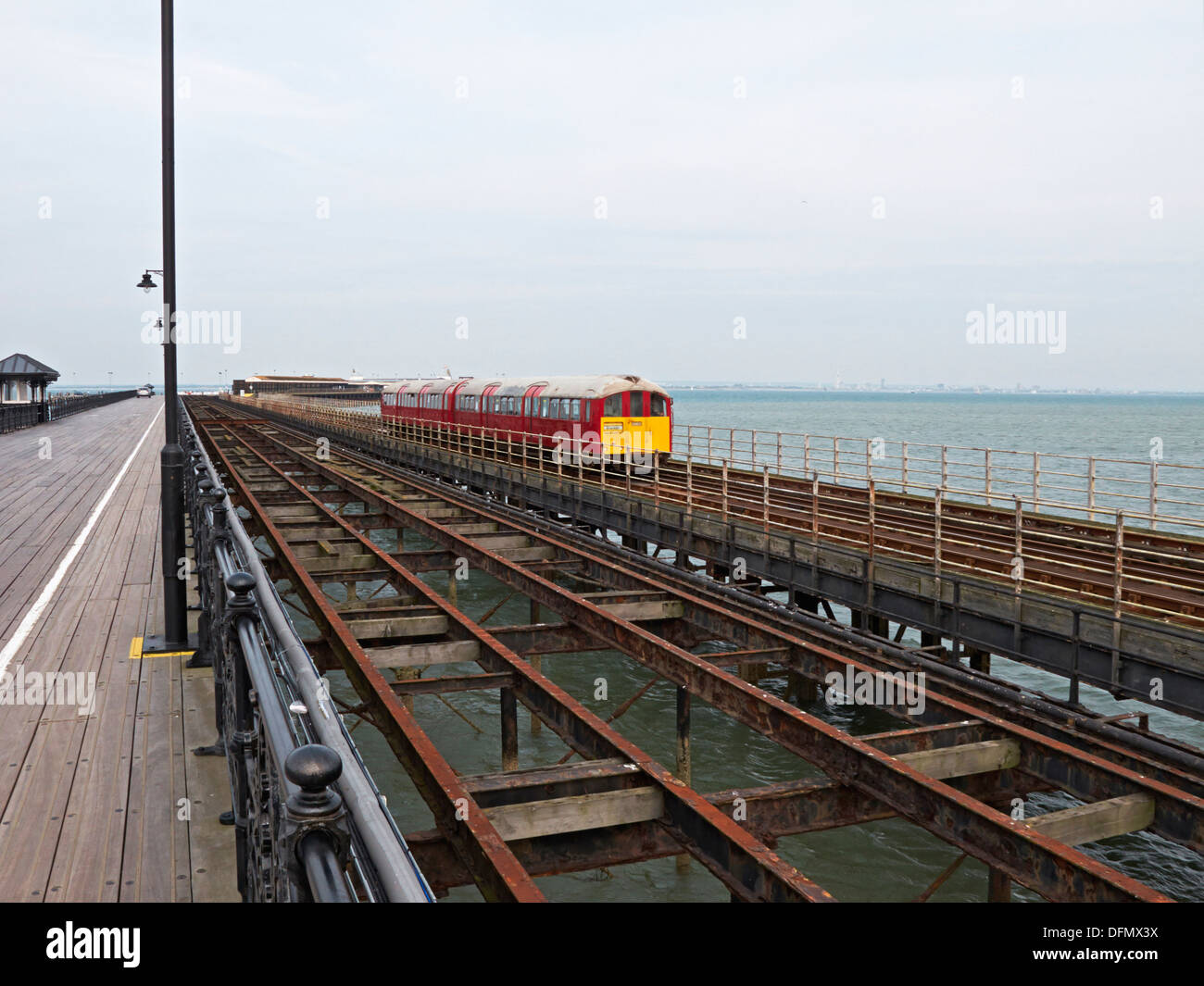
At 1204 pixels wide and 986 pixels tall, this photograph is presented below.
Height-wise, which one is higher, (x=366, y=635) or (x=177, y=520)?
(x=177, y=520)

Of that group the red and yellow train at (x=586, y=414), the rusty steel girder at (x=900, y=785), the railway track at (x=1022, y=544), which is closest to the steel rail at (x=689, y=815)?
the rusty steel girder at (x=900, y=785)

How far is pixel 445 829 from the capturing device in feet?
18.6

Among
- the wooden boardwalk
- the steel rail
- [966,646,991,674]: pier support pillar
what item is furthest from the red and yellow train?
the steel rail

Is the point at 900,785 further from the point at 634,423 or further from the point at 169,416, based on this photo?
the point at 634,423

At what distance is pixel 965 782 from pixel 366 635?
5976mm

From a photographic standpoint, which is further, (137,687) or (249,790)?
(137,687)

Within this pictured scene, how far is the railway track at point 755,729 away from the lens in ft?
18.0

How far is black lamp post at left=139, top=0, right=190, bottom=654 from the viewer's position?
8.93 m

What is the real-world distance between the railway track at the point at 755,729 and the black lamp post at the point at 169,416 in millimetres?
1483
